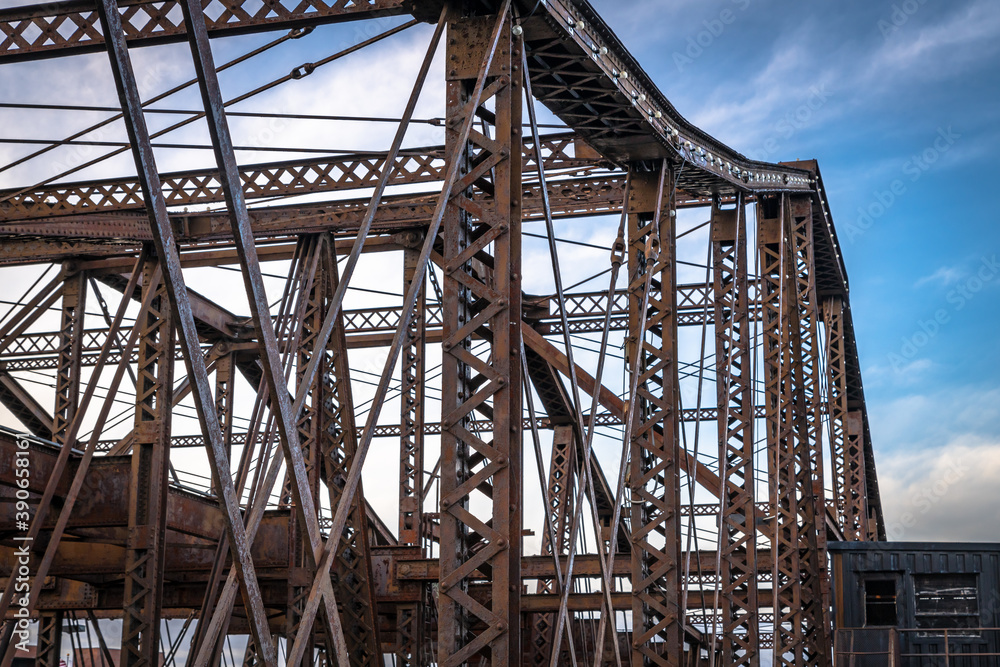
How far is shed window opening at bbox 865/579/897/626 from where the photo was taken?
69.9 ft

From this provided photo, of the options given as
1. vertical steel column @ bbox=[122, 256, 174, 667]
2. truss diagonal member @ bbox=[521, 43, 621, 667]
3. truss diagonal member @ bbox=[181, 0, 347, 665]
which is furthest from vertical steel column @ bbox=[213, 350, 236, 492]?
A: truss diagonal member @ bbox=[181, 0, 347, 665]

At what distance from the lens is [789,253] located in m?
21.0

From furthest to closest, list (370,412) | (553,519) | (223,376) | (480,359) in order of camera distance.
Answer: (553,519) < (223,376) < (480,359) < (370,412)

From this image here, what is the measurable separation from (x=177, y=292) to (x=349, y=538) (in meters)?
10.2

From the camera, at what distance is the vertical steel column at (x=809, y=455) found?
18.7 m

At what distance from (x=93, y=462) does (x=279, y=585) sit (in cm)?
463

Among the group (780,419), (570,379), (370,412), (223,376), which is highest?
(223,376)

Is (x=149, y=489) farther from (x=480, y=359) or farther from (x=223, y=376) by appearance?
(x=223, y=376)

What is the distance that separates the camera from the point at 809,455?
19688 mm

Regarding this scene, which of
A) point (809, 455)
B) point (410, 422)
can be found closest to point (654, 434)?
point (809, 455)

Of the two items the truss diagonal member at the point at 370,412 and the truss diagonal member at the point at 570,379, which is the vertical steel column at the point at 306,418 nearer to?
the truss diagonal member at the point at 570,379

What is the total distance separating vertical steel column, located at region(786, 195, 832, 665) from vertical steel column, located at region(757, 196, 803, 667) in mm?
240

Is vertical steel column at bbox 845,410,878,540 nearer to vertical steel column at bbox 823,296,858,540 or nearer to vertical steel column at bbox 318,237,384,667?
vertical steel column at bbox 823,296,858,540

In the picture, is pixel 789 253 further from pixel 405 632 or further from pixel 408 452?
pixel 405 632
